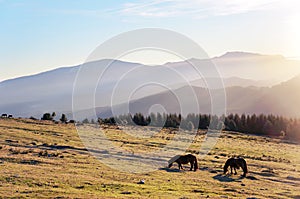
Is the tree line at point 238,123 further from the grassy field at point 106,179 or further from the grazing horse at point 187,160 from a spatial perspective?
the grazing horse at point 187,160

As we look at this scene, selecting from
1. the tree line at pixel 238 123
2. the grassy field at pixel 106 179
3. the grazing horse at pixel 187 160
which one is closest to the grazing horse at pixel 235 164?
the grassy field at pixel 106 179

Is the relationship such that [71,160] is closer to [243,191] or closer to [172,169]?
[172,169]

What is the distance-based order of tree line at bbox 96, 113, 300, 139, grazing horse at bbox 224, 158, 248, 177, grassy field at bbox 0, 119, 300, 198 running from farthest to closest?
tree line at bbox 96, 113, 300, 139
grazing horse at bbox 224, 158, 248, 177
grassy field at bbox 0, 119, 300, 198

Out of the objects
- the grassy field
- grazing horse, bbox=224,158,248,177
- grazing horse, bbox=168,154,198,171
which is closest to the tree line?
the grassy field

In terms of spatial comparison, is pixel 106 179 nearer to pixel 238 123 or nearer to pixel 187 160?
pixel 187 160

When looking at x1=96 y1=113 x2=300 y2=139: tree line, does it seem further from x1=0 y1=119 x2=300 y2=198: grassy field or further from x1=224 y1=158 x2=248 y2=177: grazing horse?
x1=224 y1=158 x2=248 y2=177: grazing horse

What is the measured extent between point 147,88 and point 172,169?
11.1m

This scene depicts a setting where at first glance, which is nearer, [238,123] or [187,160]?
[187,160]

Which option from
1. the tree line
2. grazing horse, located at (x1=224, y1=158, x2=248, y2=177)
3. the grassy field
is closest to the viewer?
the grassy field

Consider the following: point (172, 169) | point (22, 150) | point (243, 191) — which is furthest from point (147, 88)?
point (243, 191)

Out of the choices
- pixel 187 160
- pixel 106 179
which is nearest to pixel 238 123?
pixel 187 160

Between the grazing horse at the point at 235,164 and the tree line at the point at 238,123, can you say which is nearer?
the grazing horse at the point at 235,164

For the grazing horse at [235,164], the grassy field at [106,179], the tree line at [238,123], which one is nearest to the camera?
the grassy field at [106,179]

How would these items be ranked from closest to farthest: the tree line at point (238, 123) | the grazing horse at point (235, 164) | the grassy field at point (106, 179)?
1. the grassy field at point (106, 179)
2. the grazing horse at point (235, 164)
3. the tree line at point (238, 123)
